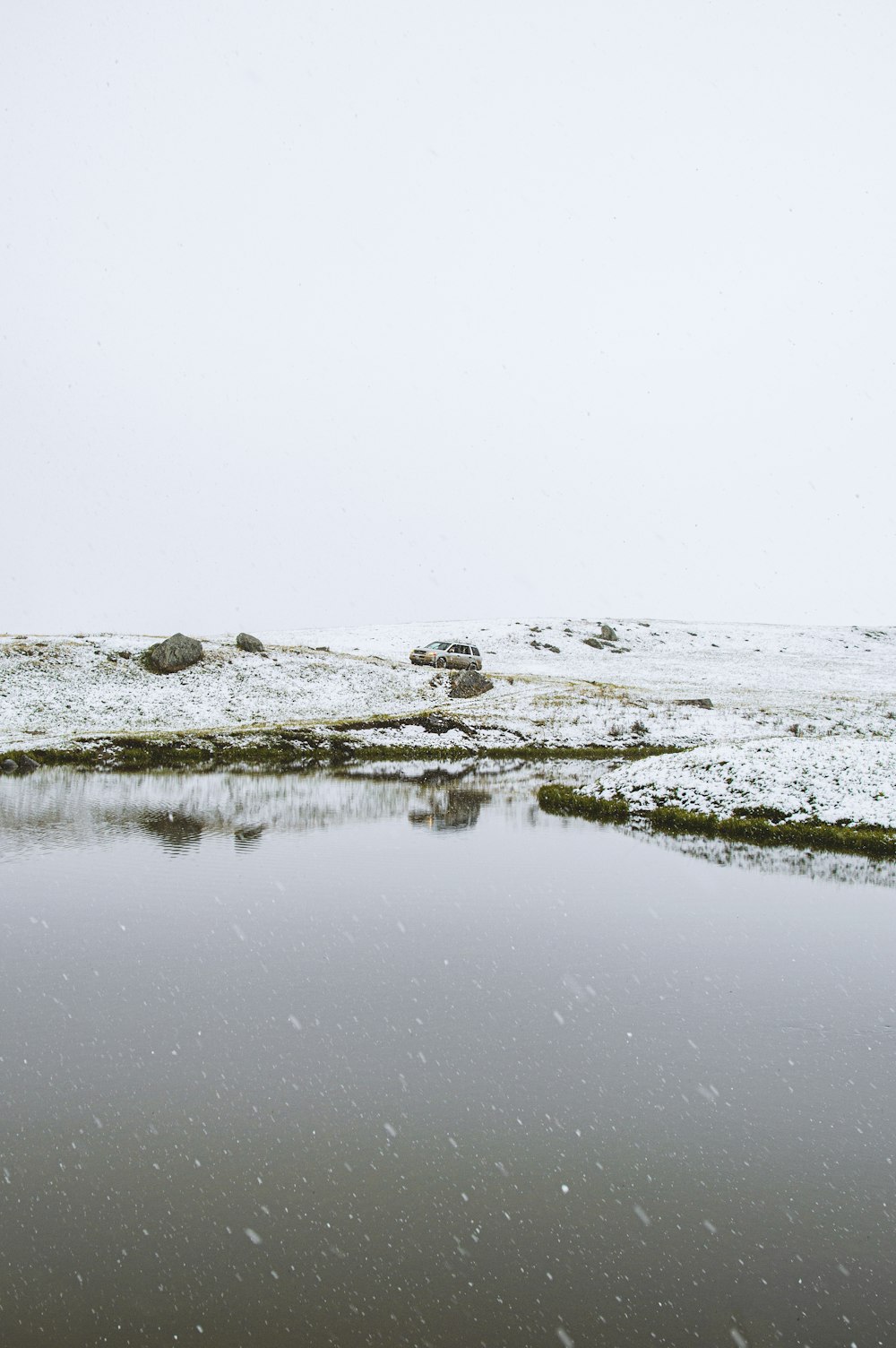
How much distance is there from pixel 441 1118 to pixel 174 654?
46.0 m

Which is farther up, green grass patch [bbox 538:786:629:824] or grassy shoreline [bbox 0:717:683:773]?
green grass patch [bbox 538:786:629:824]

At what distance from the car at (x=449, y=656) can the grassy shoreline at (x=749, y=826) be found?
37.1 m

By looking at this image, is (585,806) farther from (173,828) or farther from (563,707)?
(563,707)

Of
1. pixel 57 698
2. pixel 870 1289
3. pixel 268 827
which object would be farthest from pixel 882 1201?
pixel 57 698

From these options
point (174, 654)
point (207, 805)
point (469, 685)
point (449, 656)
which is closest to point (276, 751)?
point (207, 805)

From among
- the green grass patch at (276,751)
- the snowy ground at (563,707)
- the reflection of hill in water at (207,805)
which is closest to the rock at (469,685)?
the snowy ground at (563,707)

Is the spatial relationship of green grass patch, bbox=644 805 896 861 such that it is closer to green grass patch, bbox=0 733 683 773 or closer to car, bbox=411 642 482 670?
green grass patch, bbox=0 733 683 773

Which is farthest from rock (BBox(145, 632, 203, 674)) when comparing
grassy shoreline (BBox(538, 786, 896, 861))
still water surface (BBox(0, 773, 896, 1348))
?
still water surface (BBox(0, 773, 896, 1348))

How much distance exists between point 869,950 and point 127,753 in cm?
2861

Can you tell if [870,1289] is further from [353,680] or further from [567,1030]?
[353,680]

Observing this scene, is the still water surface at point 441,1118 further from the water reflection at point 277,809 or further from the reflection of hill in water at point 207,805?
the reflection of hill in water at point 207,805

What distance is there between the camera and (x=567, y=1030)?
8.17m

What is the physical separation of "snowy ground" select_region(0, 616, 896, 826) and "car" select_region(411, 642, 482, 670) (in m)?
1.95

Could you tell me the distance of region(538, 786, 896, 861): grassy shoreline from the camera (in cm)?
1855
